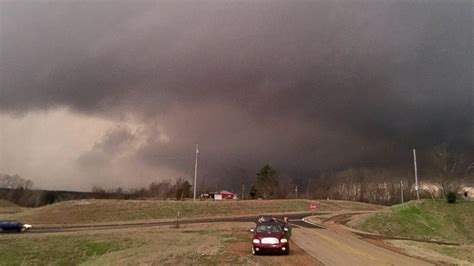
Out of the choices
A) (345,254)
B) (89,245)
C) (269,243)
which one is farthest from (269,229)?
(89,245)

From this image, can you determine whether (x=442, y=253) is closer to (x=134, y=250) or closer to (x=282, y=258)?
(x=282, y=258)

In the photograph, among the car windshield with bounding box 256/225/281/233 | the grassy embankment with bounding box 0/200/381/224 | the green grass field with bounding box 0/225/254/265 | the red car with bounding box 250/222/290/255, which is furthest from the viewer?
the grassy embankment with bounding box 0/200/381/224

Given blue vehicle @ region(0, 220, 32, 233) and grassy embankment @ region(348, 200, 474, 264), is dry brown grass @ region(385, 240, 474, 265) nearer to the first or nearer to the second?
grassy embankment @ region(348, 200, 474, 264)

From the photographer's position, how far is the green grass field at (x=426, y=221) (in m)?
54.6

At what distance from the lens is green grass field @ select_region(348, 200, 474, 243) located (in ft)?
179

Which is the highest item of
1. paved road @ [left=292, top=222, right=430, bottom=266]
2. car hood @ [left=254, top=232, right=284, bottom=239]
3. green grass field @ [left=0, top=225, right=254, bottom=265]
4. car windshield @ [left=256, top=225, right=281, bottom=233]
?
car windshield @ [left=256, top=225, right=281, bottom=233]

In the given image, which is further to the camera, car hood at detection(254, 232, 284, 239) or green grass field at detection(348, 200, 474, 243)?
green grass field at detection(348, 200, 474, 243)

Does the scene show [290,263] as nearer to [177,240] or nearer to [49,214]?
[177,240]

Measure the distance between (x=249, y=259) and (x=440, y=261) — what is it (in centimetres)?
1461

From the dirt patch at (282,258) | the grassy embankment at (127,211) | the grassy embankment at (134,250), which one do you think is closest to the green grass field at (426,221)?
the grassy embankment at (134,250)

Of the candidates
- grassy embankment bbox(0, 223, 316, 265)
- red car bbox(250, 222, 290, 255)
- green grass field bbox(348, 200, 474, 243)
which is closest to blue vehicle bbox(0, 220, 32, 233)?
grassy embankment bbox(0, 223, 316, 265)

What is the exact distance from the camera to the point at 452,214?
61719mm

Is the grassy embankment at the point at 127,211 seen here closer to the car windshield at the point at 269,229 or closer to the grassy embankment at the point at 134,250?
the grassy embankment at the point at 134,250

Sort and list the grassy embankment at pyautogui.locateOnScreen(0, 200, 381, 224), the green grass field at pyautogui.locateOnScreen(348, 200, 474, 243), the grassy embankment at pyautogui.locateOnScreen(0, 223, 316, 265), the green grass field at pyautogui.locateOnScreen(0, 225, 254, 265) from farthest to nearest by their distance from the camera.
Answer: the grassy embankment at pyautogui.locateOnScreen(0, 200, 381, 224), the green grass field at pyautogui.locateOnScreen(348, 200, 474, 243), the green grass field at pyautogui.locateOnScreen(0, 225, 254, 265), the grassy embankment at pyautogui.locateOnScreen(0, 223, 316, 265)
